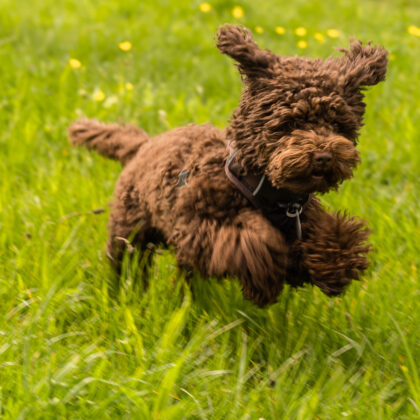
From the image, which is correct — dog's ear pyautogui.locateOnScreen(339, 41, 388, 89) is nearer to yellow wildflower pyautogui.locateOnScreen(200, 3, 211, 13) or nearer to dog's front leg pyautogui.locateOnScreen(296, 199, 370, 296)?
dog's front leg pyautogui.locateOnScreen(296, 199, 370, 296)

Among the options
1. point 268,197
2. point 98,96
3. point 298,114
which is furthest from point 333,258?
point 98,96

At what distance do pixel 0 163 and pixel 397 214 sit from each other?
2752 millimetres

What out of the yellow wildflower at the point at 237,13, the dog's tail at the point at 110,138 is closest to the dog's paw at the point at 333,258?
the dog's tail at the point at 110,138

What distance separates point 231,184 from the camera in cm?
282

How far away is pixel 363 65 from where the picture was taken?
279 cm

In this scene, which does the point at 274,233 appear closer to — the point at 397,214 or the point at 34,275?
the point at 34,275

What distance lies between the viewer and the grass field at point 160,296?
2459 millimetres

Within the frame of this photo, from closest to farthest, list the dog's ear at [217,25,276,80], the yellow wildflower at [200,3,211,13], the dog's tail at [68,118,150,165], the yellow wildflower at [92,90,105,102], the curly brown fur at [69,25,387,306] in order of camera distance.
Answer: the curly brown fur at [69,25,387,306] < the dog's ear at [217,25,276,80] < the dog's tail at [68,118,150,165] < the yellow wildflower at [92,90,105,102] < the yellow wildflower at [200,3,211,13]

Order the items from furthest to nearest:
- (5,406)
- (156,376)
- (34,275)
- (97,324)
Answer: (34,275), (97,324), (156,376), (5,406)

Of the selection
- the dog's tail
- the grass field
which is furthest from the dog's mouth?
the dog's tail

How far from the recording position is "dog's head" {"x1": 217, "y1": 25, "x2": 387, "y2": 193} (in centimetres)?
251

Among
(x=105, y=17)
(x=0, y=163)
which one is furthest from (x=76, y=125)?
(x=105, y=17)

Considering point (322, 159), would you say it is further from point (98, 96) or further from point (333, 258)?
point (98, 96)

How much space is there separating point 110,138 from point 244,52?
1466 mm
